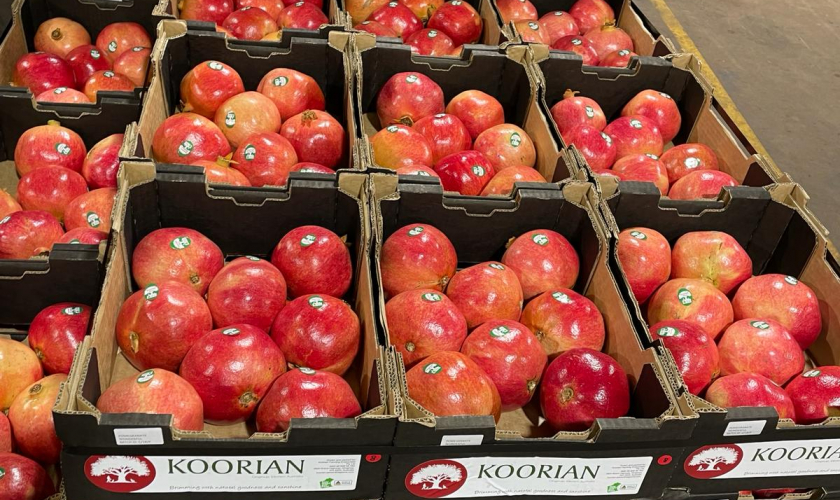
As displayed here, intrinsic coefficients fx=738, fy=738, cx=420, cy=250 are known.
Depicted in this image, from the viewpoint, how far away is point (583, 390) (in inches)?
64.2

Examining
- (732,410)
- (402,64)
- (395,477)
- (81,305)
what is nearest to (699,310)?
(732,410)

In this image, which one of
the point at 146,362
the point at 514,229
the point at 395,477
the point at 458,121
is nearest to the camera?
the point at 395,477

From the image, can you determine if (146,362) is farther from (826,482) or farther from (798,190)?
(798,190)

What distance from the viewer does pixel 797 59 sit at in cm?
514

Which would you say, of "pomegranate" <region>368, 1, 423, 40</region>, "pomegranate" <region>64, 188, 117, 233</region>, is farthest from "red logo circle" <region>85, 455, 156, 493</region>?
"pomegranate" <region>368, 1, 423, 40</region>

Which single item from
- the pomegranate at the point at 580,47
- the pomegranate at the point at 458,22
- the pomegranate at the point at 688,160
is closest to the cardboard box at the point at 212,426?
the pomegranate at the point at 688,160

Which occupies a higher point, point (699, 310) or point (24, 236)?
point (699, 310)

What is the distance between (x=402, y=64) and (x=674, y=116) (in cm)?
103

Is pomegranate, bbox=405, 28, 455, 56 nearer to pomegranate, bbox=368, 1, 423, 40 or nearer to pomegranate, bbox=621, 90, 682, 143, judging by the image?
pomegranate, bbox=368, 1, 423, 40

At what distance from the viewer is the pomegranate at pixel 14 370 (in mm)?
1633

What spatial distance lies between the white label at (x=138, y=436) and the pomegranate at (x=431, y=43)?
6.61 feet

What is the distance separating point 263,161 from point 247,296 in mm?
554

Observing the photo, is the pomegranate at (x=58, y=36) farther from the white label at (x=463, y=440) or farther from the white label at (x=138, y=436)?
the white label at (x=463, y=440)

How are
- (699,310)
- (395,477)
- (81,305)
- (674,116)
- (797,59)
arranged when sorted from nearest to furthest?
(395,477)
(81,305)
(699,310)
(674,116)
(797,59)
